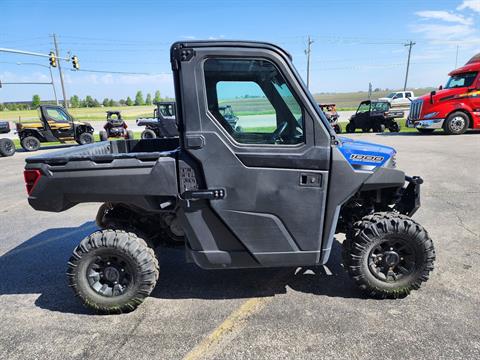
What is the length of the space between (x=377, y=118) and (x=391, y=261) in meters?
16.7

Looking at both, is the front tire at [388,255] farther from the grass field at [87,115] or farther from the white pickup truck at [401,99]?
the grass field at [87,115]

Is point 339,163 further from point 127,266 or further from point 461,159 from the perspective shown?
point 461,159

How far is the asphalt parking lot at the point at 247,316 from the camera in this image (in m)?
2.45

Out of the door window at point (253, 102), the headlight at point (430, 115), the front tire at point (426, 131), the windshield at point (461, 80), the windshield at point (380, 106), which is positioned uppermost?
the windshield at point (461, 80)

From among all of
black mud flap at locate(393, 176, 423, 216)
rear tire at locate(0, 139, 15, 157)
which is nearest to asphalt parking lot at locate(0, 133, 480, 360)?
black mud flap at locate(393, 176, 423, 216)

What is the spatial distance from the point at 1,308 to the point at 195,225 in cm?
203

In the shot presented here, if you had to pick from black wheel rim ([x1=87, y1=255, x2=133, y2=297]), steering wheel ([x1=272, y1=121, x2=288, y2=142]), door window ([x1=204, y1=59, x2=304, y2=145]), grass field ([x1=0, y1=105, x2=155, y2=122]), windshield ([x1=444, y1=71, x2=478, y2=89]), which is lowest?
grass field ([x1=0, y1=105, x2=155, y2=122])

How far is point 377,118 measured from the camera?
1797 cm

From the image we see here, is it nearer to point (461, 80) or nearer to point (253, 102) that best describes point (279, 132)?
point (253, 102)

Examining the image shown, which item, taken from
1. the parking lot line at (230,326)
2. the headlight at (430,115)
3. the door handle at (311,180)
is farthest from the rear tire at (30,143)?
the headlight at (430,115)

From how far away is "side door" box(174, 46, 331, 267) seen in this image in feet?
8.47

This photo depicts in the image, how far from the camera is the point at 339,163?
2.67 m

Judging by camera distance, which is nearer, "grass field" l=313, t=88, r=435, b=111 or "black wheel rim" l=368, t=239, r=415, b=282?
"black wheel rim" l=368, t=239, r=415, b=282

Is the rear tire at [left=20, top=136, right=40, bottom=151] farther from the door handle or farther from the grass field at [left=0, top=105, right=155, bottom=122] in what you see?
the grass field at [left=0, top=105, right=155, bottom=122]
